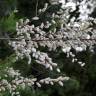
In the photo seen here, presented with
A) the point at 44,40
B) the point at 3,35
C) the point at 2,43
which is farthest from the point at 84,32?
the point at 2,43

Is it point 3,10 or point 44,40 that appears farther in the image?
point 3,10

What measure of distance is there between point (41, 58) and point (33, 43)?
112 mm

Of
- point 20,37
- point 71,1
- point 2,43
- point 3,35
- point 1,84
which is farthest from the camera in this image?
point 71,1

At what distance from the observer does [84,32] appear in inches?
85.4

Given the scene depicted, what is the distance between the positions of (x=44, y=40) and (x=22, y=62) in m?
2.17

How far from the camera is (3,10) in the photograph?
4117 millimetres

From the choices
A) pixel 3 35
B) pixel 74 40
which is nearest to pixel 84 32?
pixel 74 40

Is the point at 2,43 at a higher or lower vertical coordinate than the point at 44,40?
lower

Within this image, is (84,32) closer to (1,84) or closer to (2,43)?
(1,84)

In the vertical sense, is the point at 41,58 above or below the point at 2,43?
above

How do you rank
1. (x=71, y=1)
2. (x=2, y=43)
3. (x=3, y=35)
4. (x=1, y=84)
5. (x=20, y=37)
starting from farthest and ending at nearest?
1. (x=71, y=1)
2. (x=2, y=43)
3. (x=3, y=35)
4. (x=20, y=37)
5. (x=1, y=84)

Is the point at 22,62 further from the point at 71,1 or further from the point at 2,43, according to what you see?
the point at 71,1

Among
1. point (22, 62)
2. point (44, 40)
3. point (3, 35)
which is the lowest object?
point (22, 62)

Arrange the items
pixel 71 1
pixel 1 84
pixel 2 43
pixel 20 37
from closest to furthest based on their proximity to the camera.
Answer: pixel 1 84 → pixel 20 37 → pixel 2 43 → pixel 71 1
